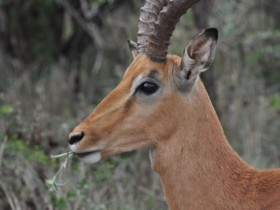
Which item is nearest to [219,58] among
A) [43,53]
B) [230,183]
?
[43,53]

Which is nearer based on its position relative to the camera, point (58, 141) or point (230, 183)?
point (230, 183)

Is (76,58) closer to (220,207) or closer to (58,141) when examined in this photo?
(58,141)

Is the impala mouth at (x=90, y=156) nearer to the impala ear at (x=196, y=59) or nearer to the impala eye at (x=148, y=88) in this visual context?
the impala eye at (x=148, y=88)

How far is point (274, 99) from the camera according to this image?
10336mm

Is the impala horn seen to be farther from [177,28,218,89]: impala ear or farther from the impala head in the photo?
[177,28,218,89]: impala ear

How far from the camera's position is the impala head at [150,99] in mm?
5125

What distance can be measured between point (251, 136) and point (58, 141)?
2.30m

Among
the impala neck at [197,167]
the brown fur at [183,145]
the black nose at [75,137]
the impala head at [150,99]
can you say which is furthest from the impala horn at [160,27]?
the black nose at [75,137]

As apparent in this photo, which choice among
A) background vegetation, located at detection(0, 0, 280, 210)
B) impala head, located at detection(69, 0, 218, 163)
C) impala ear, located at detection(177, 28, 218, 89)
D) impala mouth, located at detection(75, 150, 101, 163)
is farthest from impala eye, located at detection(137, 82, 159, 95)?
background vegetation, located at detection(0, 0, 280, 210)

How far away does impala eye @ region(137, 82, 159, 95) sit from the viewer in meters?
5.22

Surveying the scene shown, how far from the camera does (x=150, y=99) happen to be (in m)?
5.24

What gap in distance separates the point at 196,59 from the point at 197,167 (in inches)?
26.4

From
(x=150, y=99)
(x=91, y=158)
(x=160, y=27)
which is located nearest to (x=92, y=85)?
(x=160, y=27)

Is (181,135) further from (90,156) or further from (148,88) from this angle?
(90,156)
